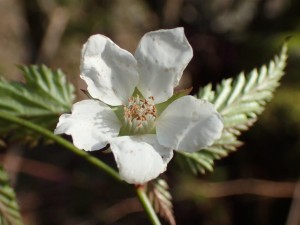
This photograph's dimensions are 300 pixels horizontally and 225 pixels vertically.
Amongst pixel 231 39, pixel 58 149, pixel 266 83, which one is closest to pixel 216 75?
pixel 231 39

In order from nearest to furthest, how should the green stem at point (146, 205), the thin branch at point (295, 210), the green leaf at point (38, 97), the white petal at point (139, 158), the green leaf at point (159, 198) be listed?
the white petal at point (139, 158) < the green stem at point (146, 205) < the green leaf at point (159, 198) < the green leaf at point (38, 97) < the thin branch at point (295, 210)

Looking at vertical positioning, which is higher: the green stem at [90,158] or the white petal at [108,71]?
the white petal at [108,71]

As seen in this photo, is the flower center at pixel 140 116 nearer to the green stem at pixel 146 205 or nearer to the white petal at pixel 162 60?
the white petal at pixel 162 60

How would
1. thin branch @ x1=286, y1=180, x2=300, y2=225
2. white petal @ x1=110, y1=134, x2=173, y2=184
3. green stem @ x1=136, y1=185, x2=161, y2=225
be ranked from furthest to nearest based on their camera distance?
thin branch @ x1=286, y1=180, x2=300, y2=225
green stem @ x1=136, y1=185, x2=161, y2=225
white petal @ x1=110, y1=134, x2=173, y2=184

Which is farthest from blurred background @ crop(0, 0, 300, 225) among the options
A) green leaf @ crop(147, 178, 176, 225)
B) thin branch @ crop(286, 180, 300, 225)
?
green leaf @ crop(147, 178, 176, 225)

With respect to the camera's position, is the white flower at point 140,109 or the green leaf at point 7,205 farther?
the green leaf at point 7,205

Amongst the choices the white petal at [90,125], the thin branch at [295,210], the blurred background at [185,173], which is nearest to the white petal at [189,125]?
the white petal at [90,125]

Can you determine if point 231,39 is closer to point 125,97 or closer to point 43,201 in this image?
point 43,201

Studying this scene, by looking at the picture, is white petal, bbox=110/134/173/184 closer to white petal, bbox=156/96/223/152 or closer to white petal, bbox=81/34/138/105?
white petal, bbox=156/96/223/152
